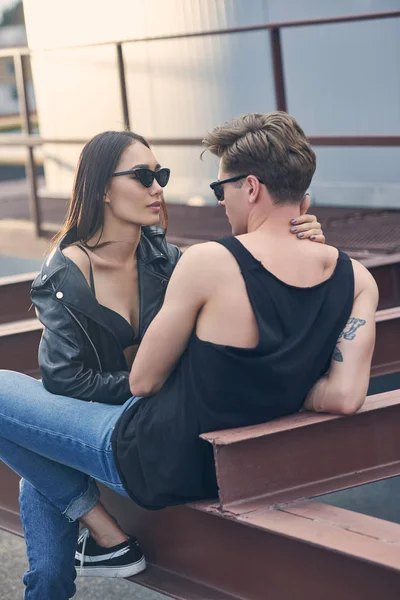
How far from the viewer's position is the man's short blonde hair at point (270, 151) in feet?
9.18

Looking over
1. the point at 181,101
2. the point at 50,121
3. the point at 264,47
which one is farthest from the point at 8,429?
the point at 50,121

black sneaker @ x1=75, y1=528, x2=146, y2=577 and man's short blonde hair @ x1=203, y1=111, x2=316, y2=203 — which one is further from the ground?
man's short blonde hair @ x1=203, y1=111, x2=316, y2=203

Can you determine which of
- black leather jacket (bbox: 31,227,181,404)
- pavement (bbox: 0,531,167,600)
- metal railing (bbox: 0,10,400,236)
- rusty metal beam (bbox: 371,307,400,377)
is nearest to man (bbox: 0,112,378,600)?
black leather jacket (bbox: 31,227,181,404)

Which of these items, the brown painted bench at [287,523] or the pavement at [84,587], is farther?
the pavement at [84,587]

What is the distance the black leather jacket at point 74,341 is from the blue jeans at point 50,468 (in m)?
0.05

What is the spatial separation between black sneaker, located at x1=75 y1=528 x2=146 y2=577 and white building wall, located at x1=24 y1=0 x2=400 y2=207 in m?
5.21

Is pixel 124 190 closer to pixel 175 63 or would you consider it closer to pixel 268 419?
pixel 268 419

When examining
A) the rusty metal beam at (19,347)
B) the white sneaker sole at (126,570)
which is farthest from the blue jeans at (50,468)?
the rusty metal beam at (19,347)

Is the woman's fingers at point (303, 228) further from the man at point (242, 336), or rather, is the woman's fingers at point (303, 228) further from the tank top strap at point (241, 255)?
the tank top strap at point (241, 255)

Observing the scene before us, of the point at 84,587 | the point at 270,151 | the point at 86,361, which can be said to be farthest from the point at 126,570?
the point at 270,151

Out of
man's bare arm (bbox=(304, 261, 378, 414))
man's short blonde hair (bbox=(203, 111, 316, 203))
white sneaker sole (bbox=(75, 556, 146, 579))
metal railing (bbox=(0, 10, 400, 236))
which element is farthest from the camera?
metal railing (bbox=(0, 10, 400, 236))

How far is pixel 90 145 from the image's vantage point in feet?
11.2

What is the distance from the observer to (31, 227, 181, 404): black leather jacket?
3.26m

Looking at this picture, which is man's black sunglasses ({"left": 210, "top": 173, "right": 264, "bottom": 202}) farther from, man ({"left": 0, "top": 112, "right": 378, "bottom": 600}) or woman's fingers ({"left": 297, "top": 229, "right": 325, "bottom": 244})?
woman's fingers ({"left": 297, "top": 229, "right": 325, "bottom": 244})
